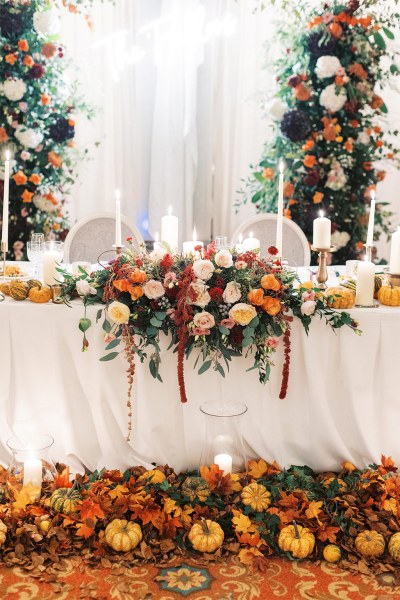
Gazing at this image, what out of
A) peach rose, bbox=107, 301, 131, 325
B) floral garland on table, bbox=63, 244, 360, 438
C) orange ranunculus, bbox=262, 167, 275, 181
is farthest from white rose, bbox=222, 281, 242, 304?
orange ranunculus, bbox=262, 167, 275, 181

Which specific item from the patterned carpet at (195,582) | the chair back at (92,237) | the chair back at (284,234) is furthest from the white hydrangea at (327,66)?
the patterned carpet at (195,582)

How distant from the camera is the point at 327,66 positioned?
4.61m

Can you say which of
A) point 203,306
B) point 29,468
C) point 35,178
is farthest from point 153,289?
point 35,178

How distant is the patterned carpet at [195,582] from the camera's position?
2.21 meters

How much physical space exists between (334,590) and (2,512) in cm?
114

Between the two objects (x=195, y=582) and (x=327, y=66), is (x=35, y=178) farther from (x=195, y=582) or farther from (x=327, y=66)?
(x=195, y=582)

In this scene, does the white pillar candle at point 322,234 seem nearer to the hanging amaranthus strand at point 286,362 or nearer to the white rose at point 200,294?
the hanging amaranthus strand at point 286,362

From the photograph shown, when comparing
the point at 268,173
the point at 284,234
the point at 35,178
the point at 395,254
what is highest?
the point at 268,173

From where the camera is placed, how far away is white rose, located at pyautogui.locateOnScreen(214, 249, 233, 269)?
2533 millimetres

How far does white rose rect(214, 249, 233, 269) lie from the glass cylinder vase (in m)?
0.52

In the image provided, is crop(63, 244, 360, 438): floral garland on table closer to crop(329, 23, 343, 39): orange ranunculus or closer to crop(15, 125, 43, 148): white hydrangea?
crop(15, 125, 43, 148): white hydrangea

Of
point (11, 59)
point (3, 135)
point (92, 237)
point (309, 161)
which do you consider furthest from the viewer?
point (309, 161)

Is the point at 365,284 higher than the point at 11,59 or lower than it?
lower

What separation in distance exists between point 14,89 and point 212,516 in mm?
3013
